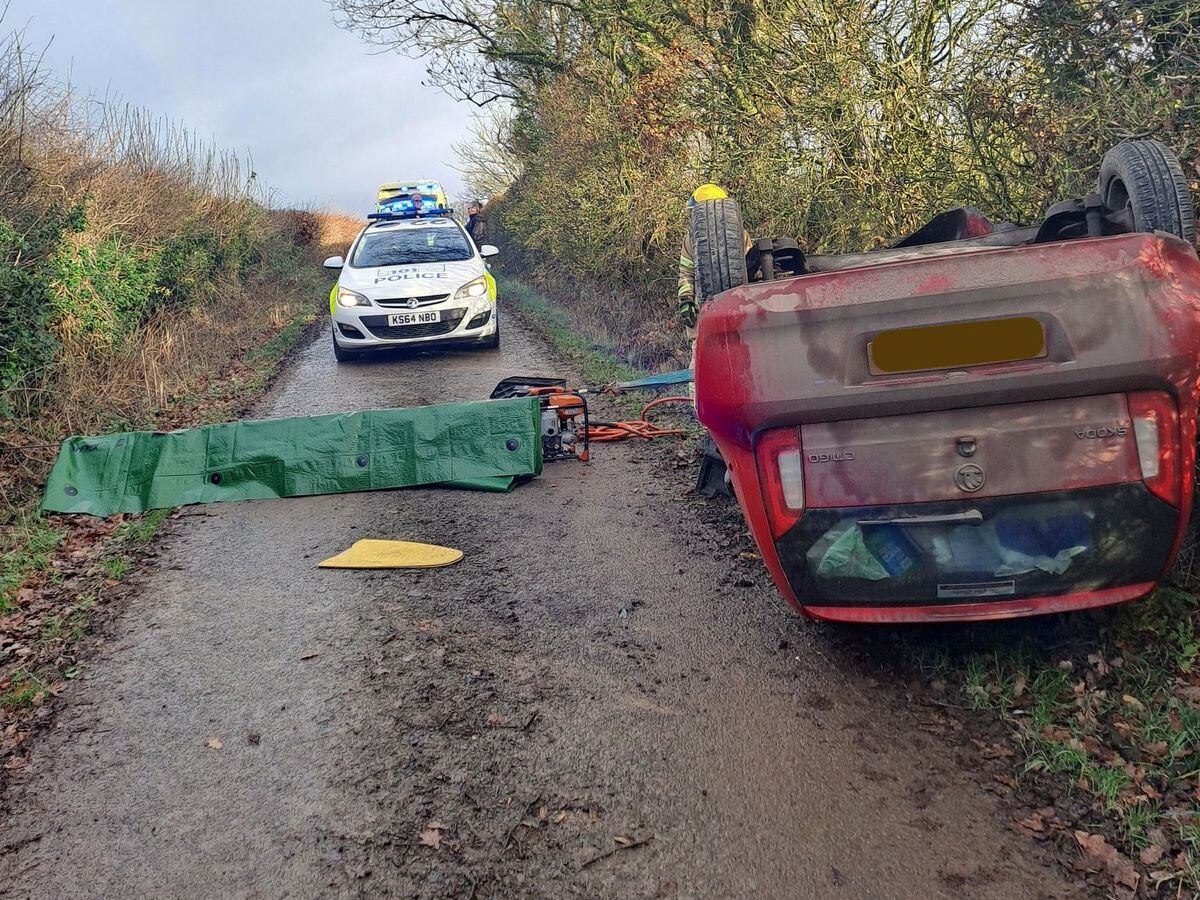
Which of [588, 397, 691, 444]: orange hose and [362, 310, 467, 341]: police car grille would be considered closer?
[588, 397, 691, 444]: orange hose

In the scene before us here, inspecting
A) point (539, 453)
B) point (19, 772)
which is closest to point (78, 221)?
point (539, 453)

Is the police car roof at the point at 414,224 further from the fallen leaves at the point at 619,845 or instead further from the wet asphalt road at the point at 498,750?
the fallen leaves at the point at 619,845

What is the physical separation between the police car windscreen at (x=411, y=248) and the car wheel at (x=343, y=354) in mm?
1198

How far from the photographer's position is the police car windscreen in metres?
13.8

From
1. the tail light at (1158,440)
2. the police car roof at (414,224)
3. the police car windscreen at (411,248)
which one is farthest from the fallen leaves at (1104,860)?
the police car roof at (414,224)

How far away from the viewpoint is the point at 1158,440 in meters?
3.08

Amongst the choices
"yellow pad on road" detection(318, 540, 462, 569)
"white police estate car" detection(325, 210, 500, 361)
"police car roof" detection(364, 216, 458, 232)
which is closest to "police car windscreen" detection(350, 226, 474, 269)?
"white police estate car" detection(325, 210, 500, 361)

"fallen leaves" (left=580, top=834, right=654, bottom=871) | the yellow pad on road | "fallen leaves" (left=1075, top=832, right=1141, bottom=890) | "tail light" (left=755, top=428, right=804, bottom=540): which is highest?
"tail light" (left=755, top=428, right=804, bottom=540)

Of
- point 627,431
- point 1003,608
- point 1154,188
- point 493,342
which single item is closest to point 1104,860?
point 1003,608

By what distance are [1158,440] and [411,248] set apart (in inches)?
485

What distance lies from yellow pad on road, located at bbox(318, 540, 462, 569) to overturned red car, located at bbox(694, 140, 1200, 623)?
8.33 feet

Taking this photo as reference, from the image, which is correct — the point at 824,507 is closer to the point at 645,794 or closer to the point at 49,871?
the point at 645,794

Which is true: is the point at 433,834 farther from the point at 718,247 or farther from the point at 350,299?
the point at 350,299

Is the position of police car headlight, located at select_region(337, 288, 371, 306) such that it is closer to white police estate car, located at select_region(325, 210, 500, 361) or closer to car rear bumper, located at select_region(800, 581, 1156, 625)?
white police estate car, located at select_region(325, 210, 500, 361)
